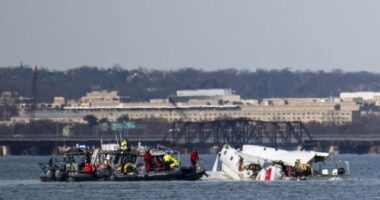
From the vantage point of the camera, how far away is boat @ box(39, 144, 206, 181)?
3890 inches

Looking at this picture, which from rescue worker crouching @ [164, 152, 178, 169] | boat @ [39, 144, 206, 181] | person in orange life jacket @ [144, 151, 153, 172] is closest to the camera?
person in orange life jacket @ [144, 151, 153, 172]

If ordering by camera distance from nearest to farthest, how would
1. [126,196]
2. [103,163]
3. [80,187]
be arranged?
[126,196] → [80,187] → [103,163]

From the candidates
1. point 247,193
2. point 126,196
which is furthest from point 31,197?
point 247,193

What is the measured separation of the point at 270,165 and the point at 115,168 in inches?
338

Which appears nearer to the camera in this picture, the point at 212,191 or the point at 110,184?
the point at 212,191

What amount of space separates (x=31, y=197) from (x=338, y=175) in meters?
22.2

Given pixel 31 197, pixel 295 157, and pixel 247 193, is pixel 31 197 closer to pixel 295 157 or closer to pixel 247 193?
pixel 247 193

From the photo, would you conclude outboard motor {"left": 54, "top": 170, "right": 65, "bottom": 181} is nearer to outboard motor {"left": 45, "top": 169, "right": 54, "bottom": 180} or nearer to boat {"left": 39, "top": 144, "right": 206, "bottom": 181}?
boat {"left": 39, "top": 144, "right": 206, "bottom": 181}

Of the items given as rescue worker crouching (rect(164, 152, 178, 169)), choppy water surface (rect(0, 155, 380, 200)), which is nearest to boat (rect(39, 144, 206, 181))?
rescue worker crouching (rect(164, 152, 178, 169))

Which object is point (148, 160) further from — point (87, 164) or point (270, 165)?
point (270, 165)

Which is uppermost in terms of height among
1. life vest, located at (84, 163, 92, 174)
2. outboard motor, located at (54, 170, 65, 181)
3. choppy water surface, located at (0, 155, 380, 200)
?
life vest, located at (84, 163, 92, 174)

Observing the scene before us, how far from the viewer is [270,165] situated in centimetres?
10206

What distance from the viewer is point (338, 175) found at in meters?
103

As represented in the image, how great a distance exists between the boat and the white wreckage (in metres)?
3.06
